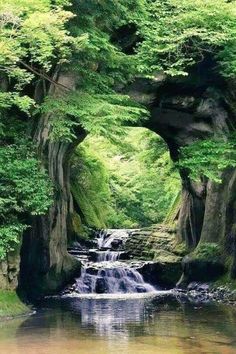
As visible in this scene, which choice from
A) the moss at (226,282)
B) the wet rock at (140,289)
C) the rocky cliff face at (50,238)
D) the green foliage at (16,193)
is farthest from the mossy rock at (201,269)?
the green foliage at (16,193)

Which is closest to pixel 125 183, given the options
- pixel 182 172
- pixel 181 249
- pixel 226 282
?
pixel 181 249

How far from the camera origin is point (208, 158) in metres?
15.6

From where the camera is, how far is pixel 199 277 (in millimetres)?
19578

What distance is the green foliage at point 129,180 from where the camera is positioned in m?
27.5

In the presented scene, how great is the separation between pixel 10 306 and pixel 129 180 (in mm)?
24726

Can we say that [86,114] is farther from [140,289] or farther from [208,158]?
[140,289]

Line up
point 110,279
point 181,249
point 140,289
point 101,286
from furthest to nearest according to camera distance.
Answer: point 181,249 < point 110,279 < point 140,289 < point 101,286

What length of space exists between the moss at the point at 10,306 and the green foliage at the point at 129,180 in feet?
33.5

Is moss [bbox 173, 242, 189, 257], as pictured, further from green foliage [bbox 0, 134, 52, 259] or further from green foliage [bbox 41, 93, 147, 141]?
green foliage [bbox 0, 134, 52, 259]

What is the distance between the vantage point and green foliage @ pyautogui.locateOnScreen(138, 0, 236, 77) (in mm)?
15914

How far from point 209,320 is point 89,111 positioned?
5.32 meters

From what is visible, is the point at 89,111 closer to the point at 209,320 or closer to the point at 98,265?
the point at 209,320

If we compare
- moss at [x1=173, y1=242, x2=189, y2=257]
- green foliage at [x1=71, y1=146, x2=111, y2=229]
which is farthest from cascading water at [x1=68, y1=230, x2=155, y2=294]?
green foliage at [x1=71, y1=146, x2=111, y2=229]

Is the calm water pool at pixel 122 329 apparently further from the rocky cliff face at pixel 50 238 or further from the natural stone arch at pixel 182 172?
the natural stone arch at pixel 182 172
